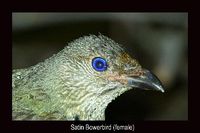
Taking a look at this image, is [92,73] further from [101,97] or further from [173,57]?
[173,57]

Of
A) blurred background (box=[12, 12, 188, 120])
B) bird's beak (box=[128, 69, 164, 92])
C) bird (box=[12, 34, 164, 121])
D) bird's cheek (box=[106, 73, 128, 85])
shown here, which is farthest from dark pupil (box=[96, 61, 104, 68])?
blurred background (box=[12, 12, 188, 120])

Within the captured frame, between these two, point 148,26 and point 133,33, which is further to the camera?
point 133,33

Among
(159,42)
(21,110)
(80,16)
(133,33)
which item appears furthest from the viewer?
(133,33)

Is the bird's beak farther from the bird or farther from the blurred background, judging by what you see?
the blurred background

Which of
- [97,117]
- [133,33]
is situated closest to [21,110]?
[97,117]

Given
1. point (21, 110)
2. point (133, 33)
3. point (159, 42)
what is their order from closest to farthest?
point (21, 110), point (159, 42), point (133, 33)

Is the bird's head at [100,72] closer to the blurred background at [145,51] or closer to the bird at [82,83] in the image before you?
the bird at [82,83]

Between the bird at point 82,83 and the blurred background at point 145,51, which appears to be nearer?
the bird at point 82,83

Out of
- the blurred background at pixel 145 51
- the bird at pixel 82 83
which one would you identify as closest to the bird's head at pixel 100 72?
the bird at pixel 82 83
